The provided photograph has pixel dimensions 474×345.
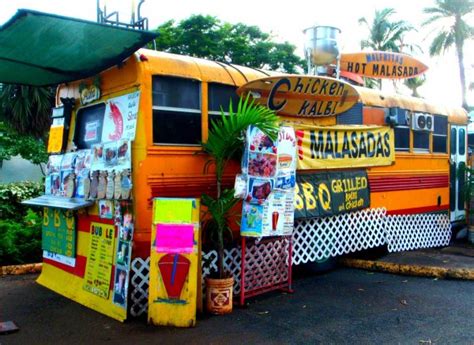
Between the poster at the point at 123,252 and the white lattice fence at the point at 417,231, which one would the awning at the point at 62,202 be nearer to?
the poster at the point at 123,252

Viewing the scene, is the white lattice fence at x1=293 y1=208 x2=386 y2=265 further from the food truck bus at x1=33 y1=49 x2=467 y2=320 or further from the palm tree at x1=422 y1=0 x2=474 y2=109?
the palm tree at x1=422 y1=0 x2=474 y2=109

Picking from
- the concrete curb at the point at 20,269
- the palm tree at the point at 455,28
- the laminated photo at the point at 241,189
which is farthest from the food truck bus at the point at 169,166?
the palm tree at the point at 455,28

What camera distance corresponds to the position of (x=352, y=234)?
8.23 meters

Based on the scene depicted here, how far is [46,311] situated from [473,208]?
9.16 m

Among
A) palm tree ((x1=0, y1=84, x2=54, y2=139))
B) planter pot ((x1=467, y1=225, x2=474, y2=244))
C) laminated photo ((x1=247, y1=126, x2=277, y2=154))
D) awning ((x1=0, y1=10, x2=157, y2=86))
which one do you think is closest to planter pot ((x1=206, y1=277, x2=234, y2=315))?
laminated photo ((x1=247, y1=126, x2=277, y2=154))

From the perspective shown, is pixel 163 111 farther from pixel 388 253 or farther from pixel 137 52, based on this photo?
pixel 388 253

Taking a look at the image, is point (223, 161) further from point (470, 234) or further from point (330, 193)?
point (470, 234)

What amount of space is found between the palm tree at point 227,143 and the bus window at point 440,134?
5905 mm

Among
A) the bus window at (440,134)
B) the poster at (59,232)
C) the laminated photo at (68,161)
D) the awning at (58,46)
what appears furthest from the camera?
the bus window at (440,134)

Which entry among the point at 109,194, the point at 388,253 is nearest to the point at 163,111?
the point at 109,194

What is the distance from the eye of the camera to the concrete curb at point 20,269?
7.85 m

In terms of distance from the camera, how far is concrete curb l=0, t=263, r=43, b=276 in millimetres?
7852

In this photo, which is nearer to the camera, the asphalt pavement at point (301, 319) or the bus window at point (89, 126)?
the asphalt pavement at point (301, 319)

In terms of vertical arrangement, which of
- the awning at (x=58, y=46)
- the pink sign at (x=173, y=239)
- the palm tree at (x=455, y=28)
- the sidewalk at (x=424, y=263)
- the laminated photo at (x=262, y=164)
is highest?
the palm tree at (x=455, y=28)
